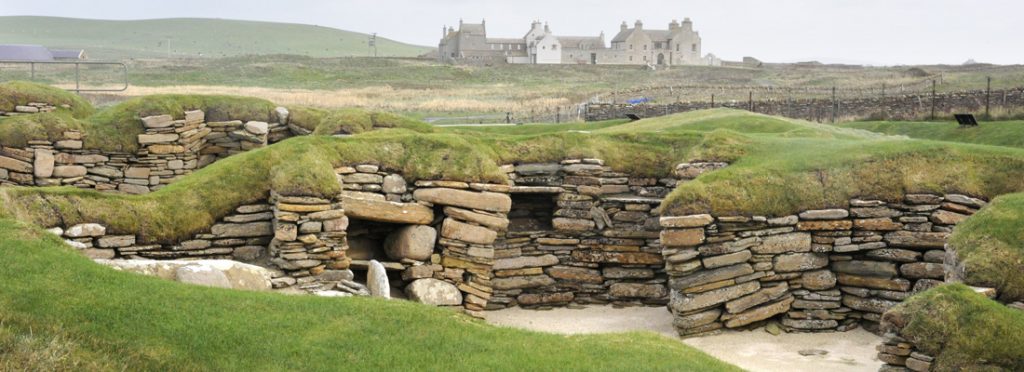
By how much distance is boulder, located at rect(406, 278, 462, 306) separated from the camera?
55.3ft

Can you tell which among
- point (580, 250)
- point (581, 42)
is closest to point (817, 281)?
point (580, 250)

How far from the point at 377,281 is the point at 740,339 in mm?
6530

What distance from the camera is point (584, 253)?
761 inches

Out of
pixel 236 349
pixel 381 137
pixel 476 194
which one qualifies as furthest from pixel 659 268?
pixel 236 349

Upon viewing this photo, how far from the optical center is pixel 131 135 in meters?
22.8

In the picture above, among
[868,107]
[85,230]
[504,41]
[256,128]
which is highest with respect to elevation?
[504,41]

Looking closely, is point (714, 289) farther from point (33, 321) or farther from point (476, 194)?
point (33, 321)

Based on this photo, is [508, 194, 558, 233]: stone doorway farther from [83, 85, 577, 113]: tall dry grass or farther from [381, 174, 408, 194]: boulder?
[83, 85, 577, 113]: tall dry grass

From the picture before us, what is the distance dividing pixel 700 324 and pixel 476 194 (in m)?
4.95

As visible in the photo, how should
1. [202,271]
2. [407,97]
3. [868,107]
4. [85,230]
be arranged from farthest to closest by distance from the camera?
[407,97]
[868,107]
[85,230]
[202,271]

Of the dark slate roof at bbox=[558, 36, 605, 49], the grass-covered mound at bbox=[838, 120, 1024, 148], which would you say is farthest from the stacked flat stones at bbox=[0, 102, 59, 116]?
the dark slate roof at bbox=[558, 36, 605, 49]

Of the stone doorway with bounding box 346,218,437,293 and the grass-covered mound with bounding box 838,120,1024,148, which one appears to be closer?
the stone doorway with bounding box 346,218,437,293

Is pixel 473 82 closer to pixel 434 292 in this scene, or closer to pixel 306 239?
pixel 434 292

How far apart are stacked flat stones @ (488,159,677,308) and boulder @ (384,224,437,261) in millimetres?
1990
